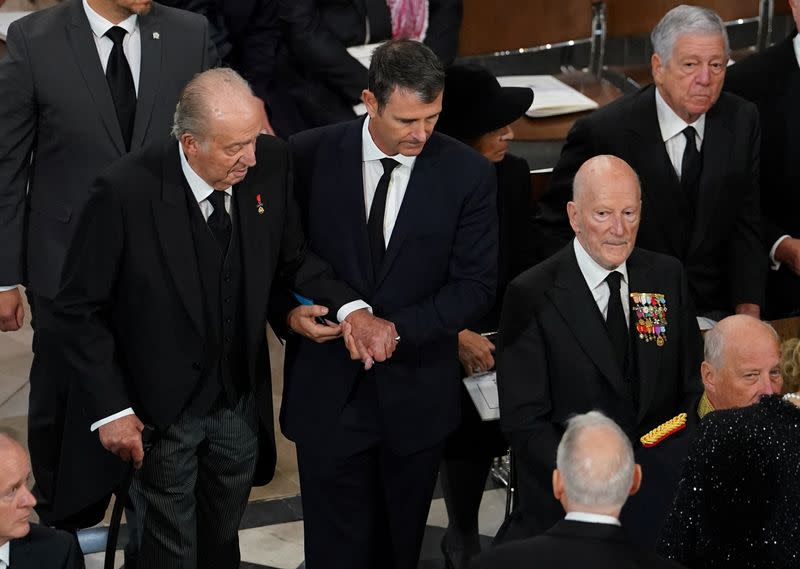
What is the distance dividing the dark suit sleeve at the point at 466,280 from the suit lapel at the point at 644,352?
394 mm

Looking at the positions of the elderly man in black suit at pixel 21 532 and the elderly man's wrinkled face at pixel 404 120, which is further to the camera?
the elderly man's wrinkled face at pixel 404 120

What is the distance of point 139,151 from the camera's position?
3854 mm

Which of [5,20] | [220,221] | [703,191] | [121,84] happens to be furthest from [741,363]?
[5,20]

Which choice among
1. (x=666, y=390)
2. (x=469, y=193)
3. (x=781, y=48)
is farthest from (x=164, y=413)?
(x=781, y=48)

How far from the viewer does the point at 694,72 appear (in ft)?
15.5

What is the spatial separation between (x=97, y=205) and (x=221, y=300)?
0.41 metres

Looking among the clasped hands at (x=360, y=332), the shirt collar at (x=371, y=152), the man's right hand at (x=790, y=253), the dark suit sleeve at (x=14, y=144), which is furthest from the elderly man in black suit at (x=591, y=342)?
the dark suit sleeve at (x=14, y=144)

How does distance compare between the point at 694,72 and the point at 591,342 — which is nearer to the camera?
the point at 591,342

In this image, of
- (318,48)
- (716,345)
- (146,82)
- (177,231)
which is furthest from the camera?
(318,48)

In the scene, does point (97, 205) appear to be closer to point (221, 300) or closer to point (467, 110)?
point (221, 300)

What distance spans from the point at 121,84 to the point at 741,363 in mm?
1974

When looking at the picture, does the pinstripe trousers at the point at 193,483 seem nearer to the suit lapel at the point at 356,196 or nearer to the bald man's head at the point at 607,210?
the suit lapel at the point at 356,196

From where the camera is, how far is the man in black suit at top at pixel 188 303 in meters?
3.77

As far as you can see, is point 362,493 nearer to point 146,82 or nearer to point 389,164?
point 389,164
